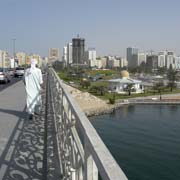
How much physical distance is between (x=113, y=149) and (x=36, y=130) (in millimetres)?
22614

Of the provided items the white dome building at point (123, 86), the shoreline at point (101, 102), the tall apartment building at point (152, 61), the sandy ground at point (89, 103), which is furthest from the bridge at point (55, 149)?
the tall apartment building at point (152, 61)

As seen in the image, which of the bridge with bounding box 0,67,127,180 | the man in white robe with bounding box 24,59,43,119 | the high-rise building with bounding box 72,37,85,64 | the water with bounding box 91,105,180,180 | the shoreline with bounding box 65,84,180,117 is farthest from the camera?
the high-rise building with bounding box 72,37,85,64

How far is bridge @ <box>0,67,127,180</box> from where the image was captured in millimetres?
1958

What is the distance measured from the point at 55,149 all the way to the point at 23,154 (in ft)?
1.59

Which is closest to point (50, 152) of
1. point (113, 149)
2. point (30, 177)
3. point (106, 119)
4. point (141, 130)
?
point (30, 177)

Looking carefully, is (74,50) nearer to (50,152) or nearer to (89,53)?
(89,53)

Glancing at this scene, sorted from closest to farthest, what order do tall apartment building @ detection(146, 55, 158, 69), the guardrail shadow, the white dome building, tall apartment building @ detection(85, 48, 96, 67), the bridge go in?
the bridge → the guardrail shadow → the white dome building → tall apartment building @ detection(85, 48, 96, 67) → tall apartment building @ detection(146, 55, 158, 69)

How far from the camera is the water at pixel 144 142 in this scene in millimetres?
22844

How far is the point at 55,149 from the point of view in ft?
16.1

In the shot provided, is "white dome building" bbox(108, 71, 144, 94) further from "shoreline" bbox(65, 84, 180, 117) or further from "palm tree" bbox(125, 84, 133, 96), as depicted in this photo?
"shoreline" bbox(65, 84, 180, 117)

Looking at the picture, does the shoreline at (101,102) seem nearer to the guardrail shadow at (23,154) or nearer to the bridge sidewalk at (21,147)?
the bridge sidewalk at (21,147)

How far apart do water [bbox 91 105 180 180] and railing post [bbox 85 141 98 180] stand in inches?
764

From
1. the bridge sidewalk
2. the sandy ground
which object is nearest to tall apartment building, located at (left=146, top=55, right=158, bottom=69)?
the sandy ground

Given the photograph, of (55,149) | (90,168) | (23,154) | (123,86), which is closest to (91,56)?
(123,86)
